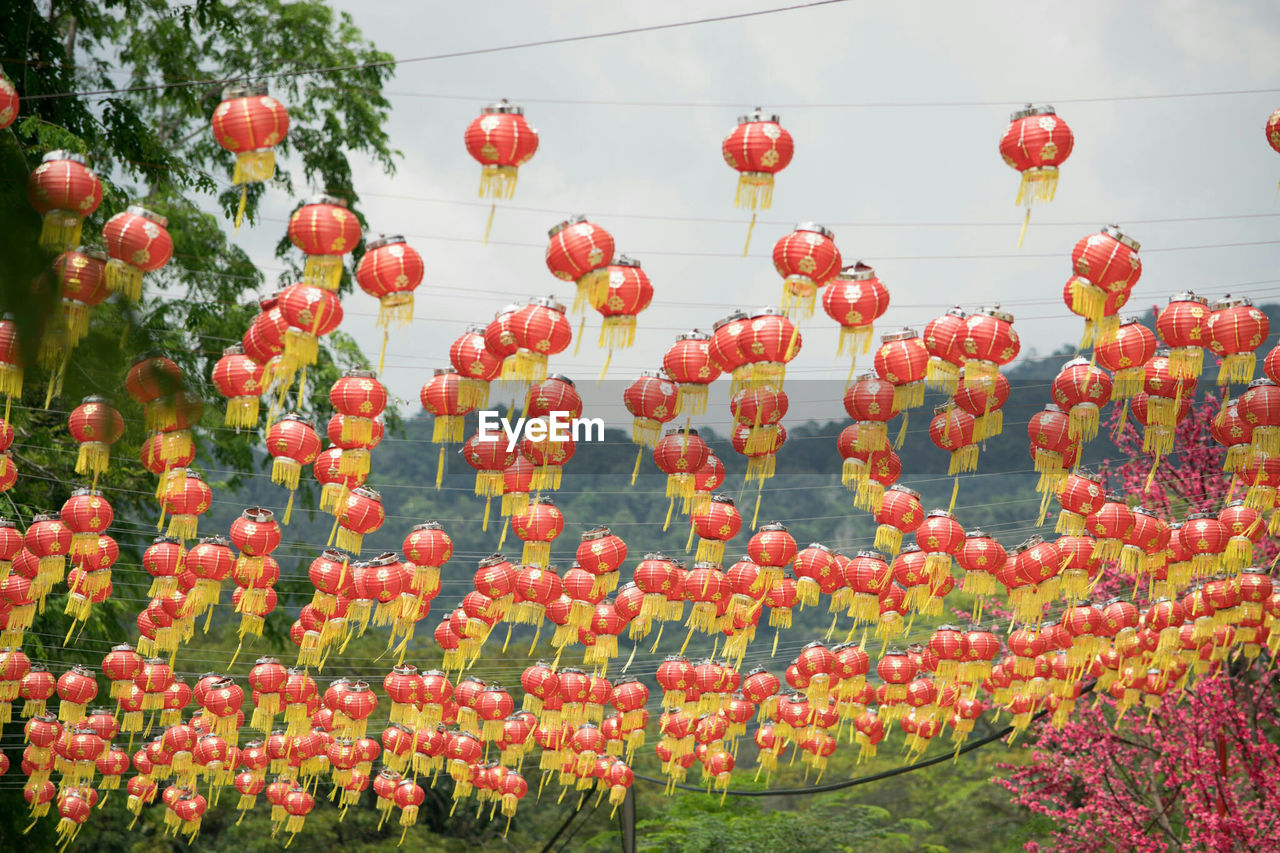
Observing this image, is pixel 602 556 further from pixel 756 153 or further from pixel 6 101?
pixel 6 101

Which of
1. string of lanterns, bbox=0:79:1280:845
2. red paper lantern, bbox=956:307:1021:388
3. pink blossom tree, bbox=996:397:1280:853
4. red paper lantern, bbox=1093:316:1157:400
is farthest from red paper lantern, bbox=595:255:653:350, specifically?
pink blossom tree, bbox=996:397:1280:853

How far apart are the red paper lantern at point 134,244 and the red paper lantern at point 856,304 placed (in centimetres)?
221

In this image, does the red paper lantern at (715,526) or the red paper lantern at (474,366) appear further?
the red paper lantern at (715,526)

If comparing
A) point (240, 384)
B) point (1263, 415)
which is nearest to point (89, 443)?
point (240, 384)

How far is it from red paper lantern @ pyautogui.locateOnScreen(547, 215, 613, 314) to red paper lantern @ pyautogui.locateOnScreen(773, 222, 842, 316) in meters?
0.61

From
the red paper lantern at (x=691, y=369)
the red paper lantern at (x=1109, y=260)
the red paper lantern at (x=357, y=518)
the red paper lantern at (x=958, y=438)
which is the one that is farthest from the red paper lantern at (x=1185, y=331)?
the red paper lantern at (x=357, y=518)

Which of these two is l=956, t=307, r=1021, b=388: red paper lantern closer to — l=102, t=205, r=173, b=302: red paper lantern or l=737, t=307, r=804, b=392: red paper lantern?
l=737, t=307, r=804, b=392: red paper lantern

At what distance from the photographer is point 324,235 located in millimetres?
3482

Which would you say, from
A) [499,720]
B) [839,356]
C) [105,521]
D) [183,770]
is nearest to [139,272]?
[105,521]

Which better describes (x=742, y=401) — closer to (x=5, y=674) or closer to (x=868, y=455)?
(x=868, y=455)

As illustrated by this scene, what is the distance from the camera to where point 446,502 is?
23.0 metres

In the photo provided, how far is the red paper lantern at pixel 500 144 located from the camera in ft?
11.4

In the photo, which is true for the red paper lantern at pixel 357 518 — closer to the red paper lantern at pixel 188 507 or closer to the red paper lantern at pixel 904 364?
the red paper lantern at pixel 188 507

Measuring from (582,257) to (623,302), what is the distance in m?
0.22
